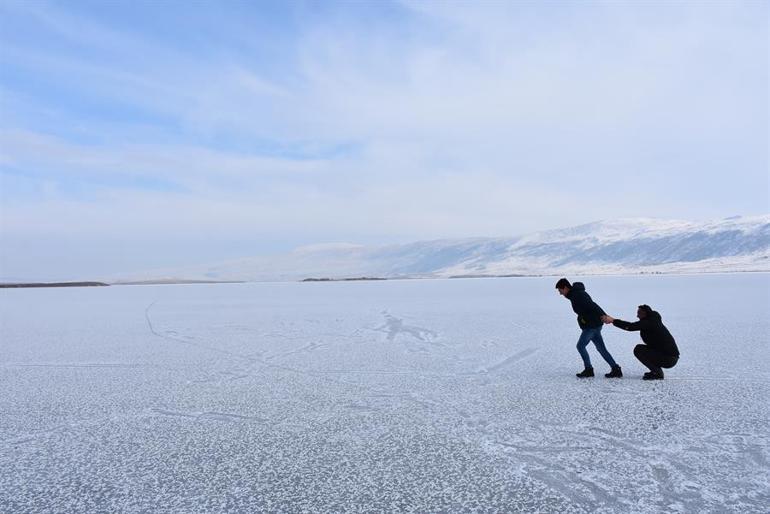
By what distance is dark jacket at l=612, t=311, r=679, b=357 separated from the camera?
7723mm

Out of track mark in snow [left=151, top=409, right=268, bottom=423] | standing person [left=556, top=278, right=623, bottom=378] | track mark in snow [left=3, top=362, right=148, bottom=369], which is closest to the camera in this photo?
track mark in snow [left=151, top=409, right=268, bottom=423]

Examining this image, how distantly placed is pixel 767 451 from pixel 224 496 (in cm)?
461

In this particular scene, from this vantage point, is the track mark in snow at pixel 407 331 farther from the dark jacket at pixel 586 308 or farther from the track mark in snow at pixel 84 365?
the track mark in snow at pixel 84 365

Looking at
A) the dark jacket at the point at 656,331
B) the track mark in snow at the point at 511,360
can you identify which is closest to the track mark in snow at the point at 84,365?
the track mark in snow at the point at 511,360

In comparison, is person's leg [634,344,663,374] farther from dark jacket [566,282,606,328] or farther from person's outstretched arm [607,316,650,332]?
dark jacket [566,282,606,328]

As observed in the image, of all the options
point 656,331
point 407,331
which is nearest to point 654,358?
point 656,331

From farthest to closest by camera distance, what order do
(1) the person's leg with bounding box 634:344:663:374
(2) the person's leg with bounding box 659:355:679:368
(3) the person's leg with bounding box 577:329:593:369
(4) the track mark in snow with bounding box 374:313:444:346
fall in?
1. (4) the track mark in snow with bounding box 374:313:444:346
2. (3) the person's leg with bounding box 577:329:593:369
3. (1) the person's leg with bounding box 634:344:663:374
4. (2) the person's leg with bounding box 659:355:679:368

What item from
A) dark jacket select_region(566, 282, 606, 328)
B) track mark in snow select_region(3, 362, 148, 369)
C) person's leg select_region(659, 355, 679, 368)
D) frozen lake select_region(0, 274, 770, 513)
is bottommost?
frozen lake select_region(0, 274, 770, 513)

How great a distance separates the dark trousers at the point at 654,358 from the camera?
771 cm

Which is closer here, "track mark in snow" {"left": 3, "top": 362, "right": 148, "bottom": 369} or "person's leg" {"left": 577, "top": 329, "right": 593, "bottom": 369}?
"person's leg" {"left": 577, "top": 329, "right": 593, "bottom": 369}

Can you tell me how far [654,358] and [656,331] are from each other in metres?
0.38

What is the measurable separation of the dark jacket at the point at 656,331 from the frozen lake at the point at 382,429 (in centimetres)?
50

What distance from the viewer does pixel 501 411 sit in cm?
630

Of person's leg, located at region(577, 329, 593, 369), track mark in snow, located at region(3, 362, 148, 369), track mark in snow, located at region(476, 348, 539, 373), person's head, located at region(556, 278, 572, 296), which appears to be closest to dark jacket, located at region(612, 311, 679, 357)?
person's leg, located at region(577, 329, 593, 369)
